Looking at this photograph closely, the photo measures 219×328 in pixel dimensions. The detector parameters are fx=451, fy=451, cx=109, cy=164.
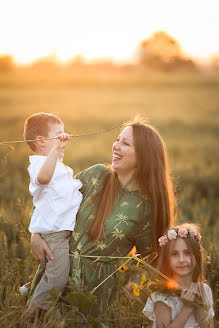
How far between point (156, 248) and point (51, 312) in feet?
2.99

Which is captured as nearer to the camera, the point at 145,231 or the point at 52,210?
the point at 52,210

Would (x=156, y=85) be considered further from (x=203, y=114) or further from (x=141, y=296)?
(x=141, y=296)

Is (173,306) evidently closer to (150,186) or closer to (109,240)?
(109,240)

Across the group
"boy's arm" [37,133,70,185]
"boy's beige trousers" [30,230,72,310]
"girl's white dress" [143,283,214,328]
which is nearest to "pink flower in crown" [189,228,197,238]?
"girl's white dress" [143,283,214,328]

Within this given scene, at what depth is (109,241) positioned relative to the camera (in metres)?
3.15

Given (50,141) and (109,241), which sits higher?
(50,141)

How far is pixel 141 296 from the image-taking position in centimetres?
326

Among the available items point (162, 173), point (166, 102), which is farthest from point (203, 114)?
point (162, 173)

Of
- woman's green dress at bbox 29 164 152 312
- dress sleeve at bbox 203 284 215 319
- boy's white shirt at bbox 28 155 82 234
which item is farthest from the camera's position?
woman's green dress at bbox 29 164 152 312

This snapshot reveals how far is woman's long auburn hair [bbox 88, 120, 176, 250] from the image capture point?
321 centimetres

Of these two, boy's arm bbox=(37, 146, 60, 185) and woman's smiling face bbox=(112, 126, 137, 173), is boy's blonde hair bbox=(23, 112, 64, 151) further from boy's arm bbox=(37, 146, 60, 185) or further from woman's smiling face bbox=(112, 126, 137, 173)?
woman's smiling face bbox=(112, 126, 137, 173)

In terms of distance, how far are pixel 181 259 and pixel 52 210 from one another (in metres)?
0.93

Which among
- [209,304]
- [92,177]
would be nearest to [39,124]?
[92,177]

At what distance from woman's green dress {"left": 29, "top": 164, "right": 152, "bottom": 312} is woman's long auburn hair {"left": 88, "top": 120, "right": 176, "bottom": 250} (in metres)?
0.04
